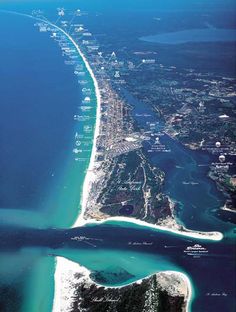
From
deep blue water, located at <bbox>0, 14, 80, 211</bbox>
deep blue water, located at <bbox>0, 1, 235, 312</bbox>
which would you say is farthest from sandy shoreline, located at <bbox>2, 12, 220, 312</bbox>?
deep blue water, located at <bbox>0, 14, 80, 211</bbox>

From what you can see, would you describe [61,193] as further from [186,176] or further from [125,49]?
[125,49]

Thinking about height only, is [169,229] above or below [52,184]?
below

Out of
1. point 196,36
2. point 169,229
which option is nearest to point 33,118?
point 169,229

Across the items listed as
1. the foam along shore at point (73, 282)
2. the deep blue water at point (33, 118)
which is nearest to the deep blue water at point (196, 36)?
the deep blue water at point (33, 118)

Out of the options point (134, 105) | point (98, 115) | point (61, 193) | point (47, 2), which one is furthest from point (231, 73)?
point (47, 2)

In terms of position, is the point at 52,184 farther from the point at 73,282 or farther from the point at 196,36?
the point at 196,36

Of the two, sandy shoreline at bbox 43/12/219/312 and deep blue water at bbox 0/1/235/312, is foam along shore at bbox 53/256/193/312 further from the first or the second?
deep blue water at bbox 0/1/235/312

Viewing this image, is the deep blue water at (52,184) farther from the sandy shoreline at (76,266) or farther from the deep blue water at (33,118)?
the sandy shoreline at (76,266)

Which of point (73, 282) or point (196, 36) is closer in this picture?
point (73, 282)
